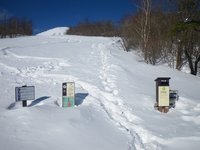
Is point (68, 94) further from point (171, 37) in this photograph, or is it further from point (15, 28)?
point (15, 28)

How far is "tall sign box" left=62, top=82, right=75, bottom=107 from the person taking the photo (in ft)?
22.0

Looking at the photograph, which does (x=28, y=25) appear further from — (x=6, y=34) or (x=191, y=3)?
(x=191, y=3)

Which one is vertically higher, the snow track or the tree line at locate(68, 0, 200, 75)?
the tree line at locate(68, 0, 200, 75)

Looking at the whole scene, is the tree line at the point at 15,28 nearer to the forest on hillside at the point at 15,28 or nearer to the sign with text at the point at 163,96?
the forest on hillside at the point at 15,28

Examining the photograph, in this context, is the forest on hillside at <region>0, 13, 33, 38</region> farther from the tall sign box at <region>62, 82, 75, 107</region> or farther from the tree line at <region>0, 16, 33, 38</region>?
the tall sign box at <region>62, 82, 75, 107</region>

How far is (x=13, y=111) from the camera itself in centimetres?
577

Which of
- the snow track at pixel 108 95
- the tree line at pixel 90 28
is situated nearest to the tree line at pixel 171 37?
the snow track at pixel 108 95

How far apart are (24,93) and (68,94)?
Answer: 45.2 inches

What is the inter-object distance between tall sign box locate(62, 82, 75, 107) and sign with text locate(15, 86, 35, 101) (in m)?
0.86

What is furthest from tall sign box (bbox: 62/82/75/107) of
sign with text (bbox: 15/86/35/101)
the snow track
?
the snow track

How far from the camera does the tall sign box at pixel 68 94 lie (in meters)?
6.71

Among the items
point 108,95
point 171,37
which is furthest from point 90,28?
point 108,95

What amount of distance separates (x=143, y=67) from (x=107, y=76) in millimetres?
4232

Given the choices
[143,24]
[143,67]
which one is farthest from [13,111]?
[143,24]
